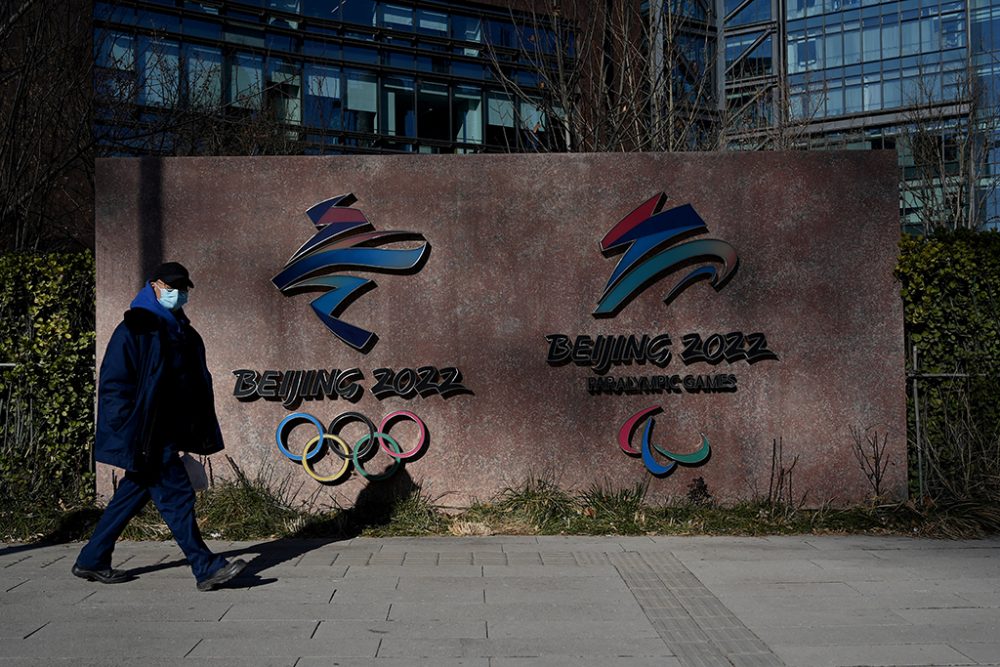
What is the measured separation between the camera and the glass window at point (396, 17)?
1223 inches

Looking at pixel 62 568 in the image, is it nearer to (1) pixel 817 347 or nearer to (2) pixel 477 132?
(1) pixel 817 347

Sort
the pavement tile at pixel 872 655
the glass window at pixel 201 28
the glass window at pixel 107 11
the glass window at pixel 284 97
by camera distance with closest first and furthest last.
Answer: the pavement tile at pixel 872 655 < the glass window at pixel 107 11 < the glass window at pixel 284 97 < the glass window at pixel 201 28

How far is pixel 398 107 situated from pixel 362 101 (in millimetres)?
1597

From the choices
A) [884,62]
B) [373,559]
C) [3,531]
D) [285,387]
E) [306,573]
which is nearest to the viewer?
[306,573]

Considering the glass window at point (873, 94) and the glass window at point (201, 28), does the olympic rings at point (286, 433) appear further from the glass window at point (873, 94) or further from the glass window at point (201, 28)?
the glass window at point (873, 94)

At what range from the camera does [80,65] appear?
13883 mm

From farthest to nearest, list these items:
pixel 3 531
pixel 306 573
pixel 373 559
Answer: pixel 3 531
pixel 373 559
pixel 306 573

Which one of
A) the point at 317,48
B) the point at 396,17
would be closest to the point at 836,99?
the point at 396,17

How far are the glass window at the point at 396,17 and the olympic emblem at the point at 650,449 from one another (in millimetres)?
23947

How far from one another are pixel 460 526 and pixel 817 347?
3.67 meters

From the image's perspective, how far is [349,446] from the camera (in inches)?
378

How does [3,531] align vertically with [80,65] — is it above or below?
below

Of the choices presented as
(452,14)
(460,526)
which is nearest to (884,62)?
(452,14)

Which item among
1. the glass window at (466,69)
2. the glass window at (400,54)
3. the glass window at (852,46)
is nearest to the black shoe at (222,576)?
the glass window at (400,54)
